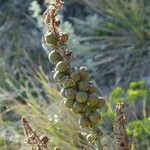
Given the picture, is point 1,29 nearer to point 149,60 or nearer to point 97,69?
point 97,69

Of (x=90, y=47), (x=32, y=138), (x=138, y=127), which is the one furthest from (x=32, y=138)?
(x=90, y=47)

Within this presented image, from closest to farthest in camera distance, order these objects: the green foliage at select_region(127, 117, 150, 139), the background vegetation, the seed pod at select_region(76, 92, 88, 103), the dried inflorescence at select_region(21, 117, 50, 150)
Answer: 1. the seed pod at select_region(76, 92, 88, 103)
2. the dried inflorescence at select_region(21, 117, 50, 150)
3. the green foliage at select_region(127, 117, 150, 139)
4. the background vegetation

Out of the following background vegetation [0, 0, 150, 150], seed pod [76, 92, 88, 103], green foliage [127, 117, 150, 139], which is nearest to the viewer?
seed pod [76, 92, 88, 103]

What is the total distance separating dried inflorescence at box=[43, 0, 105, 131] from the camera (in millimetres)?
1076

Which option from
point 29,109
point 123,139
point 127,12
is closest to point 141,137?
point 29,109

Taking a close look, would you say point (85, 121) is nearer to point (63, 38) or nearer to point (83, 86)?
point (83, 86)

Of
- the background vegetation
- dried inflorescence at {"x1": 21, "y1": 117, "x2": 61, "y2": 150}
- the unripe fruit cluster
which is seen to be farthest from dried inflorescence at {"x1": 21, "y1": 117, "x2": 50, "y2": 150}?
the background vegetation

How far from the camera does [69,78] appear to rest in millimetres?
1087

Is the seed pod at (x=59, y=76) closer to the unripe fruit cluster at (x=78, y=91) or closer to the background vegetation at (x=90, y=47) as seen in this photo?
the unripe fruit cluster at (x=78, y=91)

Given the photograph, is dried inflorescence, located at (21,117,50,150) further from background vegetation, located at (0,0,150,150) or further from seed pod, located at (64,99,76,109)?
background vegetation, located at (0,0,150,150)

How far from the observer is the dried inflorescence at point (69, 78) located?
1.08 meters

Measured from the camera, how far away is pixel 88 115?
1101mm

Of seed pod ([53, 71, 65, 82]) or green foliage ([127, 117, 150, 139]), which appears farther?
green foliage ([127, 117, 150, 139])

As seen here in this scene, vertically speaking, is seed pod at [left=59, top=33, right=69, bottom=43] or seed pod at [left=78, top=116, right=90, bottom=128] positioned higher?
seed pod at [left=59, top=33, right=69, bottom=43]
